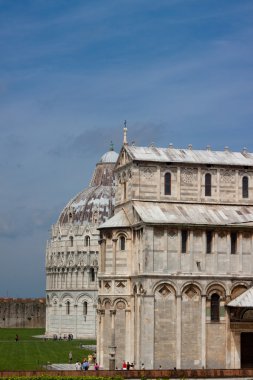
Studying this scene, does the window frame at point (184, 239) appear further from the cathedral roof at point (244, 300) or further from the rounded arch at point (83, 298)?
the rounded arch at point (83, 298)

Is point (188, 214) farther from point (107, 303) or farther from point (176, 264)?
point (107, 303)

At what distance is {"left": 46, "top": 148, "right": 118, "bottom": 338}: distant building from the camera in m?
119

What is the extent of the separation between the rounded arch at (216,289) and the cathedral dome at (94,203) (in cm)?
6548

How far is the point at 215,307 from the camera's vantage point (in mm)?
57688

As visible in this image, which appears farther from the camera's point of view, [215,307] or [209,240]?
[209,240]

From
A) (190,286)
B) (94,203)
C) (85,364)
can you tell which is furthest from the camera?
(94,203)

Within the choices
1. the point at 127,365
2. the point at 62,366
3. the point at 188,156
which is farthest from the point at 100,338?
the point at 188,156

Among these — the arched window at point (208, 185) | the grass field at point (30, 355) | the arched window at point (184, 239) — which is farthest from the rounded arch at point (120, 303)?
the arched window at point (208, 185)

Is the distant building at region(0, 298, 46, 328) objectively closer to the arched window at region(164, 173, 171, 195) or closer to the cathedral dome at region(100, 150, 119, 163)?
the cathedral dome at region(100, 150, 119, 163)

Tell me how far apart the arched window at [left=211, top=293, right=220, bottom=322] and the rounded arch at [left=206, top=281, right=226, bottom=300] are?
0.21m

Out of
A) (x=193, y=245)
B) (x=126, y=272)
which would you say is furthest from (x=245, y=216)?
(x=126, y=272)

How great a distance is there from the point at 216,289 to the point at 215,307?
1.16 m

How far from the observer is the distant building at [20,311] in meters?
136

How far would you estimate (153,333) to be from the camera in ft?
184
